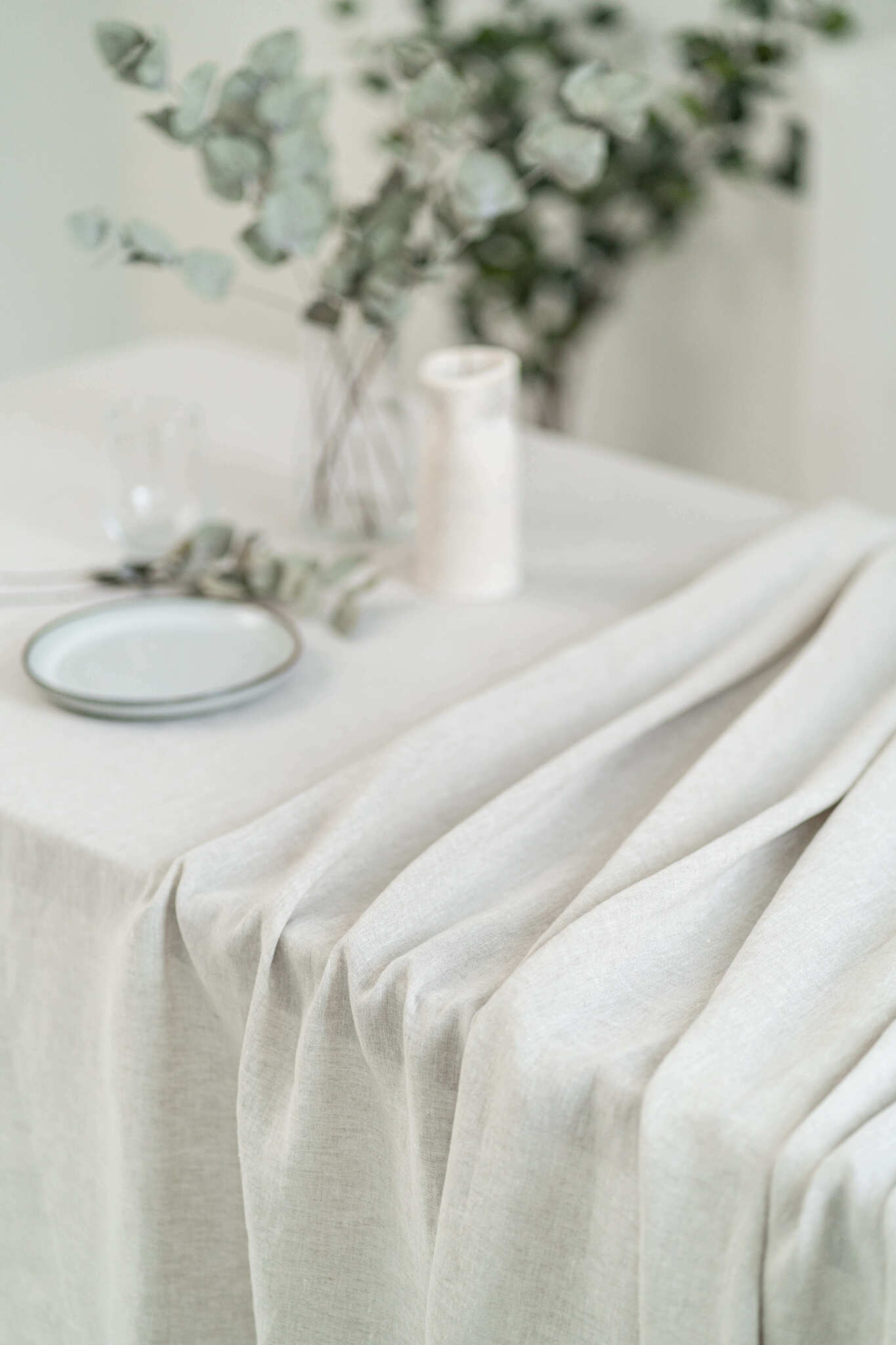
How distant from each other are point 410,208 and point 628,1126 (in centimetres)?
81

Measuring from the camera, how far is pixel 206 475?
1.34 metres

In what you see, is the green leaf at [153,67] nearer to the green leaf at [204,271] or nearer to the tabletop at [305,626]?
the green leaf at [204,271]

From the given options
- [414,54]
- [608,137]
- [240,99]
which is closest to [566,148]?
[414,54]

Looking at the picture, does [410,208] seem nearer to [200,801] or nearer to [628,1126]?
[200,801]

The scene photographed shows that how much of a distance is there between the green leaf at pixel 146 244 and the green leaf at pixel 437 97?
0.71 feet

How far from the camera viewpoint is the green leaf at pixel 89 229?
1.20 m

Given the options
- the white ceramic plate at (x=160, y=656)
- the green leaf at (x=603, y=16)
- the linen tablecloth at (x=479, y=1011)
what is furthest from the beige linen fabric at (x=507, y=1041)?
the green leaf at (x=603, y=16)

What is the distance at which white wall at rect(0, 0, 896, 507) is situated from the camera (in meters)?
2.54

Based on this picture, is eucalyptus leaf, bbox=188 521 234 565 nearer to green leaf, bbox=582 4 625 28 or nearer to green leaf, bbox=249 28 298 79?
green leaf, bbox=249 28 298 79

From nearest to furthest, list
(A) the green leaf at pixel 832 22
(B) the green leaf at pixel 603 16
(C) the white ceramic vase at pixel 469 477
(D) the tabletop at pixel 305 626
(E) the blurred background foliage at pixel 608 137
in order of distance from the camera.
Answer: (D) the tabletop at pixel 305 626 < (C) the white ceramic vase at pixel 469 477 < (A) the green leaf at pixel 832 22 < (E) the blurred background foliage at pixel 608 137 < (B) the green leaf at pixel 603 16

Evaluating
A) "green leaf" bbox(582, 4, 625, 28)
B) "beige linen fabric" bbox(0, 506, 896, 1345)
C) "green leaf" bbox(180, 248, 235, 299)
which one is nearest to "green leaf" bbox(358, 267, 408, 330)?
"green leaf" bbox(180, 248, 235, 299)

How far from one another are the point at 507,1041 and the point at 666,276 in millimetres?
2544

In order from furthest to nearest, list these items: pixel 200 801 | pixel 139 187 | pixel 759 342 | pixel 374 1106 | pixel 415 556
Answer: pixel 139 187, pixel 759 342, pixel 415 556, pixel 200 801, pixel 374 1106

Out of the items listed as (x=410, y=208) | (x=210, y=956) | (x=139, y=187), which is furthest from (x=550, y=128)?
(x=139, y=187)
